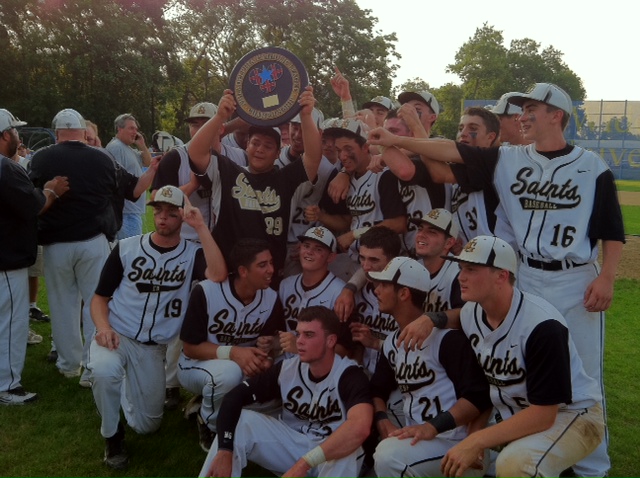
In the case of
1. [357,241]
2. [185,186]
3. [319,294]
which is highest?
[185,186]

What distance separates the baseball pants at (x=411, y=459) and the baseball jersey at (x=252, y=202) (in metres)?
2.17

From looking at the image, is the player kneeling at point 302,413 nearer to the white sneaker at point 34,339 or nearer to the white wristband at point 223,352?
the white wristband at point 223,352

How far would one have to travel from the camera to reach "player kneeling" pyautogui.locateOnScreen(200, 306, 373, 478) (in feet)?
12.9

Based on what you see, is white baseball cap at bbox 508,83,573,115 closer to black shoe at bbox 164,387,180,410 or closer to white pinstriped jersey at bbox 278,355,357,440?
white pinstriped jersey at bbox 278,355,357,440

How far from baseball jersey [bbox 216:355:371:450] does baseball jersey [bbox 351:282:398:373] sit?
0.62 m

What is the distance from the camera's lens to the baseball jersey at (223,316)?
15.9 feet

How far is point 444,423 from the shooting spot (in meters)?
3.77

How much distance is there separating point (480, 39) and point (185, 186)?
72.5m

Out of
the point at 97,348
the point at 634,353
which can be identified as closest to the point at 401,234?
the point at 97,348

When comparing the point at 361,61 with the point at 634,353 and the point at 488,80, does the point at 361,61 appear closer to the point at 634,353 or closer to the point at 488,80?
the point at 488,80

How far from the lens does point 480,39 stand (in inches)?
2820

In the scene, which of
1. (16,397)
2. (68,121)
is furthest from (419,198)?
(16,397)

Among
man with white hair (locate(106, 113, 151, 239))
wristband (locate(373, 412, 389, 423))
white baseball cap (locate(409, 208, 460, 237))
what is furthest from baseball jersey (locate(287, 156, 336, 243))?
man with white hair (locate(106, 113, 151, 239))

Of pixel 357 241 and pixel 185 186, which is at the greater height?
pixel 185 186
